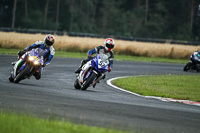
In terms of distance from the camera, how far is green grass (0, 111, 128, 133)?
5.95 meters

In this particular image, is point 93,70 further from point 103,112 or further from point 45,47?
point 103,112

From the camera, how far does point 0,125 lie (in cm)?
626

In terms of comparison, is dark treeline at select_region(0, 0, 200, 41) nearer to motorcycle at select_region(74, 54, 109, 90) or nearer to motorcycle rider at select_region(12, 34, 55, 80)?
motorcycle rider at select_region(12, 34, 55, 80)

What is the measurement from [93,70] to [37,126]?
647 centimetres

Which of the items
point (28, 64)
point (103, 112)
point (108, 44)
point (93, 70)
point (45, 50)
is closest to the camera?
point (103, 112)

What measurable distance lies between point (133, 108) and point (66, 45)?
25.8 m

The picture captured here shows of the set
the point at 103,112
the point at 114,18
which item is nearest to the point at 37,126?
the point at 103,112

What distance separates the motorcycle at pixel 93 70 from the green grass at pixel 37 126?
5.65 metres

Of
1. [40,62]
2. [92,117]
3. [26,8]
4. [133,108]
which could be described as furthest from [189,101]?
[26,8]

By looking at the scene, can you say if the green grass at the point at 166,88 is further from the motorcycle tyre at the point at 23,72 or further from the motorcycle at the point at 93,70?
the motorcycle tyre at the point at 23,72

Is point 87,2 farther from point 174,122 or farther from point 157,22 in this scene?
point 174,122

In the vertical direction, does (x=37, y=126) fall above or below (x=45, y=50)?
below

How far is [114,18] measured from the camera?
3219 inches

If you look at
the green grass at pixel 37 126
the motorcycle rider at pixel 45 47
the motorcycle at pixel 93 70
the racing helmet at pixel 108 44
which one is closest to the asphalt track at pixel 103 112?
the green grass at pixel 37 126
